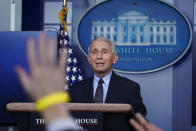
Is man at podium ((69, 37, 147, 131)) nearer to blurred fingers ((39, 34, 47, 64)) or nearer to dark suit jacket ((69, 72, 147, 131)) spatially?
dark suit jacket ((69, 72, 147, 131))

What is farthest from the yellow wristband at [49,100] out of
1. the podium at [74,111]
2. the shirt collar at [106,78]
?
the shirt collar at [106,78]

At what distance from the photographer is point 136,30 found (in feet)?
12.6

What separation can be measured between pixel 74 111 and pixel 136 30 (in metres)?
2.39

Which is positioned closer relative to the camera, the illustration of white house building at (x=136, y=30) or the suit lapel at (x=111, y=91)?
the suit lapel at (x=111, y=91)

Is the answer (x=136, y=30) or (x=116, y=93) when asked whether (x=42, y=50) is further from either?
(x=136, y=30)

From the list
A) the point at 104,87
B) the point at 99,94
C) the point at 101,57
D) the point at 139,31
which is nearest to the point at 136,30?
the point at 139,31

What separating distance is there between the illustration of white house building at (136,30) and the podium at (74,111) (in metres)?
2.32

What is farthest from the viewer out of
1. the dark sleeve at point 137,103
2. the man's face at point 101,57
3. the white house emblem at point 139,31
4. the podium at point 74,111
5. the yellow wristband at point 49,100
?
the white house emblem at point 139,31

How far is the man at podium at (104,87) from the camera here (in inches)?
87.4

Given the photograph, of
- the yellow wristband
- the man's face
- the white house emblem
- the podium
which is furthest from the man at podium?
the yellow wristband

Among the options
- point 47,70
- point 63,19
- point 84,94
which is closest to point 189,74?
point 63,19

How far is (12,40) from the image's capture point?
381 centimetres

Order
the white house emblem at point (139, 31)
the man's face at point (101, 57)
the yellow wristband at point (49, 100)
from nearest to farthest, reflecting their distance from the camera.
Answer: the yellow wristband at point (49, 100)
the man's face at point (101, 57)
the white house emblem at point (139, 31)

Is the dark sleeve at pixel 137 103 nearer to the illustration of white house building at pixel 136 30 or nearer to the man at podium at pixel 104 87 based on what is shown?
the man at podium at pixel 104 87
